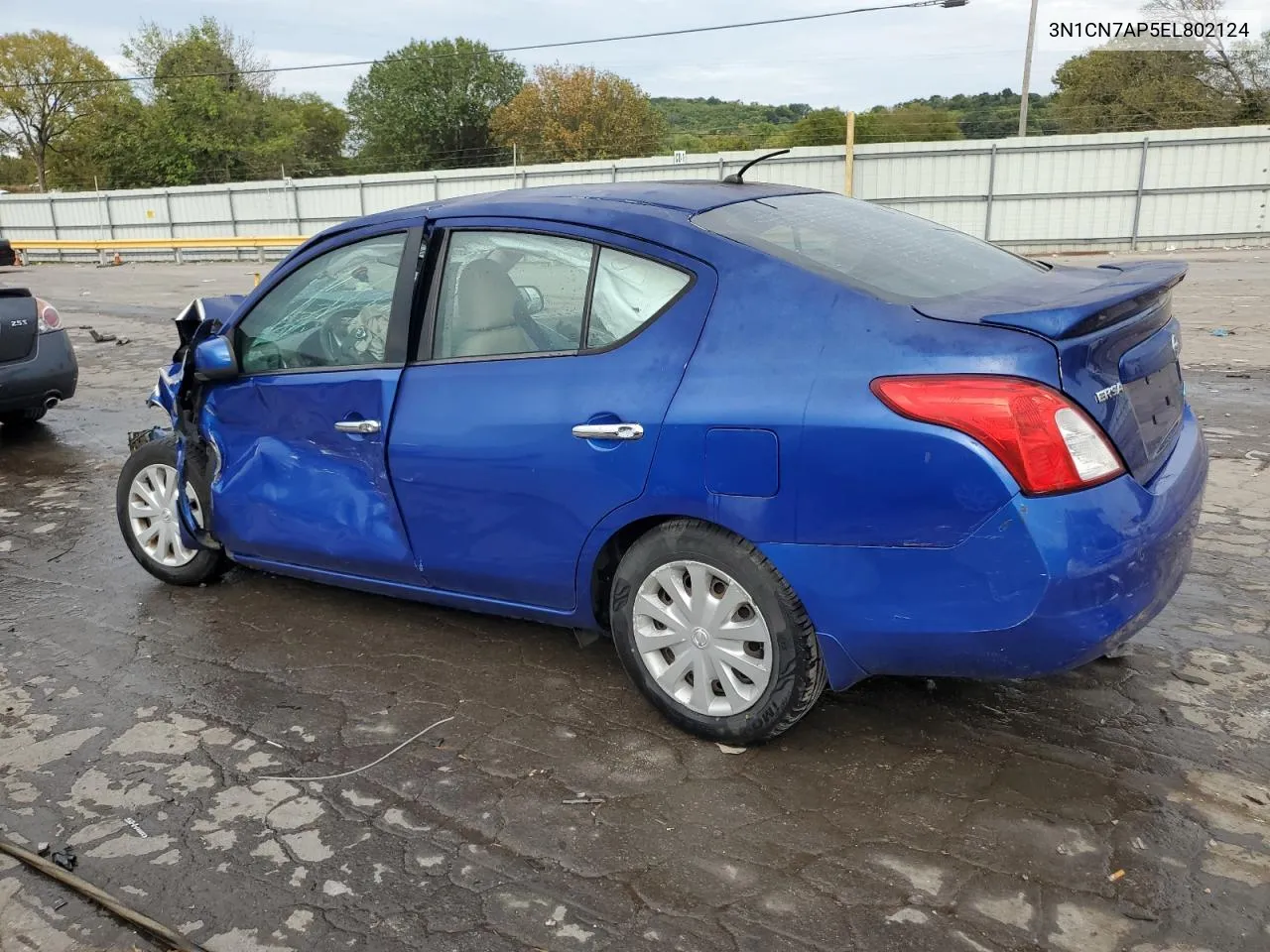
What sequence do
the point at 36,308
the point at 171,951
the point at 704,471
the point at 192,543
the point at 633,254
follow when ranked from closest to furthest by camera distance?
the point at 171,951, the point at 704,471, the point at 633,254, the point at 192,543, the point at 36,308

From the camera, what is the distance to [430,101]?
74.5 m

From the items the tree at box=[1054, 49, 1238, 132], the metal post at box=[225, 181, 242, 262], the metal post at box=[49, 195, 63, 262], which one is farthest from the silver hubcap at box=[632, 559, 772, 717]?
the tree at box=[1054, 49, 1238, 132]

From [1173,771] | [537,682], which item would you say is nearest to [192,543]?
[537,682]

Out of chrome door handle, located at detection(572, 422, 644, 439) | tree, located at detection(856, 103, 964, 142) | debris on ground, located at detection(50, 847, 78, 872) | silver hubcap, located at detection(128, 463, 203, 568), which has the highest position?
tree, located at detection(856, 103, 964, 142)

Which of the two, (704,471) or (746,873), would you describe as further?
(704,471)

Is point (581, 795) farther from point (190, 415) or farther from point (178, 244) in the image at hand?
point (178, 244)

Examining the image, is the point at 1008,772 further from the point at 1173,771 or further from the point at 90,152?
the point at 90,152

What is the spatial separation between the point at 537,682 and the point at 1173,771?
2.01m

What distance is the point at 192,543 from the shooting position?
4586 mm

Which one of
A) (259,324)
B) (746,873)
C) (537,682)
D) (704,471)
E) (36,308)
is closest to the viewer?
(746,873)

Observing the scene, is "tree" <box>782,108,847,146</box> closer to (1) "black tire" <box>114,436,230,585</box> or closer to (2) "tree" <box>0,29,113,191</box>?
(1) "black tire" <box>114,436,230,585</box>

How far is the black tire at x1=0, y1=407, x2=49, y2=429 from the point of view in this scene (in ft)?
27.0

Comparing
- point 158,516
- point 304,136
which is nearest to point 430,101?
point 304,136

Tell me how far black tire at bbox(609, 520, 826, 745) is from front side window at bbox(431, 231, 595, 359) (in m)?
0.72
